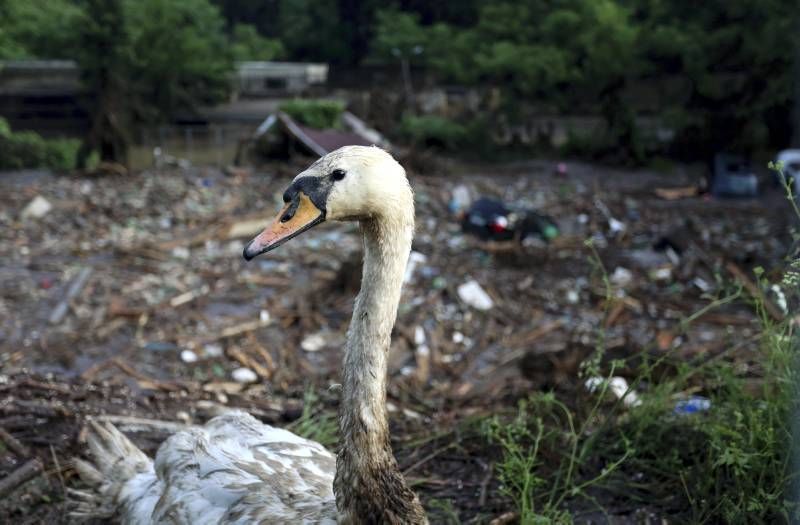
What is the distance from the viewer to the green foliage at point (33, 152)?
1608 cm

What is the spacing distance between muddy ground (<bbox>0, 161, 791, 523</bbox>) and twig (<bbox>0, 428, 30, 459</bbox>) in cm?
4

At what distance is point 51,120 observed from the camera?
21.4 m

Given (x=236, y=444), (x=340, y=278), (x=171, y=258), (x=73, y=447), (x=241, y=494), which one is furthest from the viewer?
(x=171, y=258)

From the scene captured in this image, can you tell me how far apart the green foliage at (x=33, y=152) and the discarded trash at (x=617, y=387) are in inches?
527

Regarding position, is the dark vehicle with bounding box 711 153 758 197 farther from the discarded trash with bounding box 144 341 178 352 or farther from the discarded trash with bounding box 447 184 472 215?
the discarded trash with bounding box 144 341 178 352

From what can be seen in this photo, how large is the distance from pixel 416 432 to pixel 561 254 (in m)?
5.58

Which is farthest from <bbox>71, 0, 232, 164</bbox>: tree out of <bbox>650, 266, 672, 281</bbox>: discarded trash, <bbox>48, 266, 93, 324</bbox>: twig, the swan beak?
the swan beak

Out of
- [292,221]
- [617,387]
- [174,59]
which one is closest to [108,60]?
[174,59]

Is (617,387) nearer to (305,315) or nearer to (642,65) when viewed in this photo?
(305,315)

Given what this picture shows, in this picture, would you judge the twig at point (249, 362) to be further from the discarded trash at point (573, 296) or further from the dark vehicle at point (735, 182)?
the dark vehicle at point (735, 182)

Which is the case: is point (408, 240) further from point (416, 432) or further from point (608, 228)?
point (608, 228)

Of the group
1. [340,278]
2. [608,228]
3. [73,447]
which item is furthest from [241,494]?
[608,228]

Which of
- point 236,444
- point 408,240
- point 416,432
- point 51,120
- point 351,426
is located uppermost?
point 408,240

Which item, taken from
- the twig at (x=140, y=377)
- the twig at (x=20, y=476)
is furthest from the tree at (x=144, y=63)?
the twig at (x=20, y=476)
